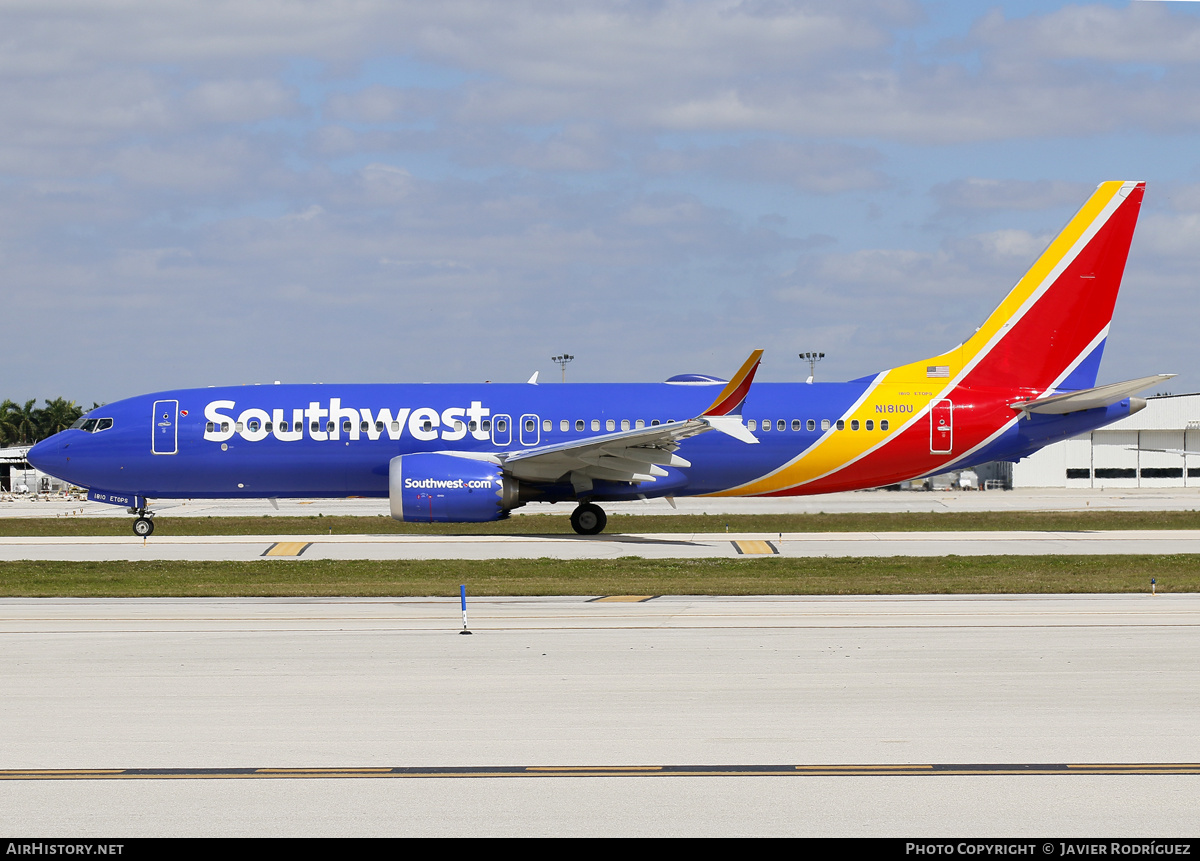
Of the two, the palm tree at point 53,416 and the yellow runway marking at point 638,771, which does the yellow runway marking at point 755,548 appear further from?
the palm tree at point 53,416

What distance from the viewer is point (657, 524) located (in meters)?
41.7

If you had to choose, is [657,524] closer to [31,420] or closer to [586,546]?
[586,546]

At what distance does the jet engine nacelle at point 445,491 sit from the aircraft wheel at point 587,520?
3192 millimetres

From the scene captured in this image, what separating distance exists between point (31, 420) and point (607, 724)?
154 metres

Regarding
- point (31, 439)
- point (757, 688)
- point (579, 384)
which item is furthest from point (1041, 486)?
point (31, 439)

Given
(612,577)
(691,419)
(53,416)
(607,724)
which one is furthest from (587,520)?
(53,416)

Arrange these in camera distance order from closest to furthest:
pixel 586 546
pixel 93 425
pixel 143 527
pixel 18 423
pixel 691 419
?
pixel 586 546 → pixel 691 419 → pixel 143 527 → pixel 93 425 → pixel 18 423

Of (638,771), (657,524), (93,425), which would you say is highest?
(93,425)

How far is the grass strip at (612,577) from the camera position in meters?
21.4

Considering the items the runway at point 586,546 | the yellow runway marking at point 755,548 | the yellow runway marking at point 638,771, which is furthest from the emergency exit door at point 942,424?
the yellow runway marking at point 638,771

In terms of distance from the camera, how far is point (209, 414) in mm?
35625

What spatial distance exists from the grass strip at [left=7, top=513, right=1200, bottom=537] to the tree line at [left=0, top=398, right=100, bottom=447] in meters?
109
